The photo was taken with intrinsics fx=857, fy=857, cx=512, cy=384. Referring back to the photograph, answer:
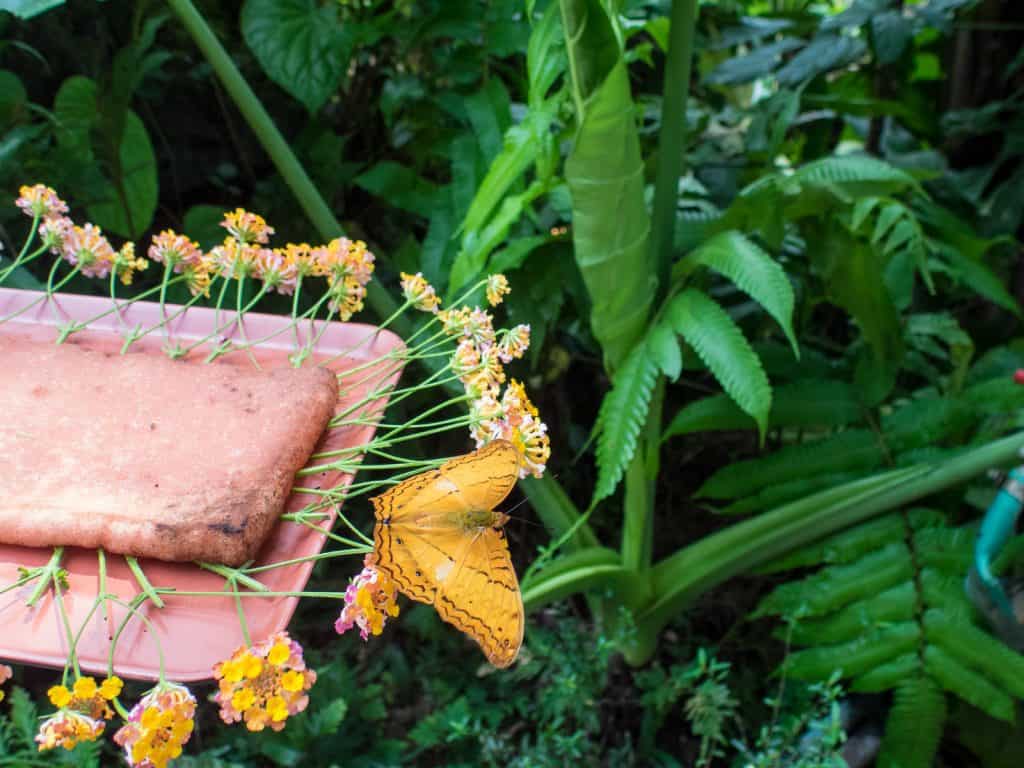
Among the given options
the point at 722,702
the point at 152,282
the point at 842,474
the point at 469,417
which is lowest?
the point at 722,702

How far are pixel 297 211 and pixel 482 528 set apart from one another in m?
0.90

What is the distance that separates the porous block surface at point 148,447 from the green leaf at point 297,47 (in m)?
0.53

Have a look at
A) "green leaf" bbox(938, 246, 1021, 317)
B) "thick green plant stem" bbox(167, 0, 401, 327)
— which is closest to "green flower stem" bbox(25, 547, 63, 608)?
"thick green plant stem" bbox(167, 0, 401, 327)

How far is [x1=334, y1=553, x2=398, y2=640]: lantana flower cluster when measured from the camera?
0.45 metres

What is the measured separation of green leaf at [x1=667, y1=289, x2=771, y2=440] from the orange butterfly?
1.37ft

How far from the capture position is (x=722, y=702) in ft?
3.35

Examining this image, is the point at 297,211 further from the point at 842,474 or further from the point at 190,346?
the point at 842,474

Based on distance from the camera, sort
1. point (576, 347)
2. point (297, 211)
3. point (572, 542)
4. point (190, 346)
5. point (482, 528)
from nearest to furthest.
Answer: point (482, 528)
point (190, 346)
point (572, 542)
point (297, 211)
point (576, 347)

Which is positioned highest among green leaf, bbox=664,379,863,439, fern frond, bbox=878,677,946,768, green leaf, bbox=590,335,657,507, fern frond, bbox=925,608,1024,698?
green leaf, bbox=590,335,657,507

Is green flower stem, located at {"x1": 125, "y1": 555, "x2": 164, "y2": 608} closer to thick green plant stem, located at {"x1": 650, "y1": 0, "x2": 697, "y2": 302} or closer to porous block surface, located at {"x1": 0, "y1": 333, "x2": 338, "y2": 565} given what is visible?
porous block surface, located at {"x1": 0, "y1": 333, "x2": 338, "y2": 565}

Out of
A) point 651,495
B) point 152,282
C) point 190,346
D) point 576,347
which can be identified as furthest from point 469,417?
point 576,347

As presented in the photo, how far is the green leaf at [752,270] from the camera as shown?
2.68 feet

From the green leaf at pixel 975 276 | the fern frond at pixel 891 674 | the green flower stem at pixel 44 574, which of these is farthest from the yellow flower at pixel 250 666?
the green leaf at pixel 975 276

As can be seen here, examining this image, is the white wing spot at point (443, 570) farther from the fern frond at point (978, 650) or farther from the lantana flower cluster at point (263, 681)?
the fern frond at point (978, 650)
